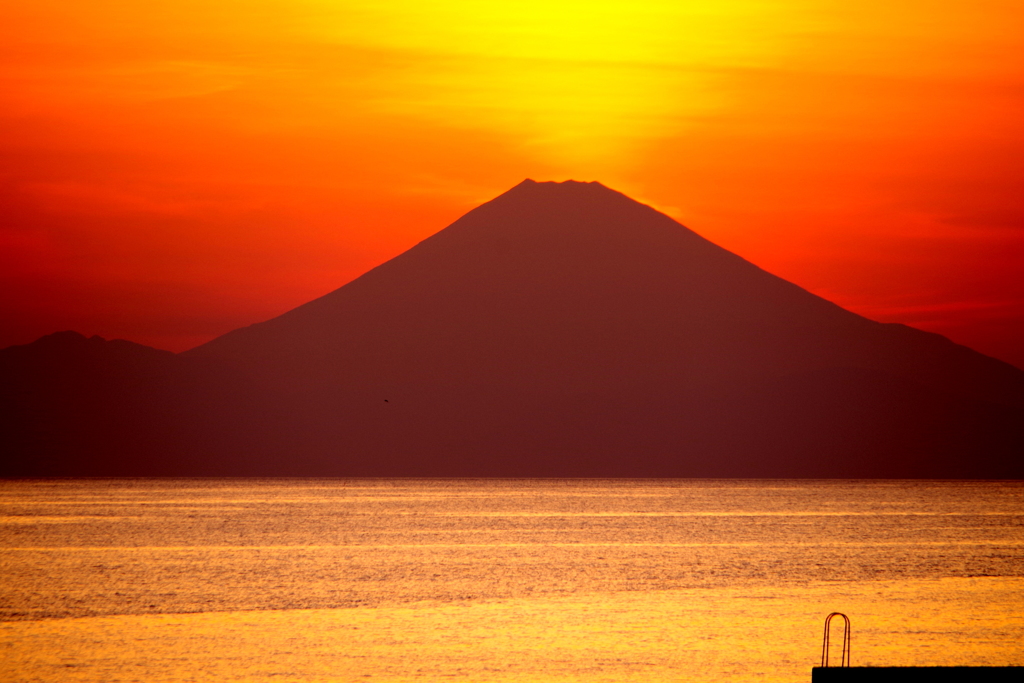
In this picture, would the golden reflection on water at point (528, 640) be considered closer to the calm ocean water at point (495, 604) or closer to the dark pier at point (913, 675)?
the calm ocean water at point (495, 604)

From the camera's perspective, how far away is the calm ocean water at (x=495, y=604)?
1634 centimetres

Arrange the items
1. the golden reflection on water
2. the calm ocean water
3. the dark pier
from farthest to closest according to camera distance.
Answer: the calm ocean water < the golden reflection on water < the dark pier

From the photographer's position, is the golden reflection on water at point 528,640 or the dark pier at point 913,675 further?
the golden reflection on water at point 528,640

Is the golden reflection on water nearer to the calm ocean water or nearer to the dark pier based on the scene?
the calm ocean water

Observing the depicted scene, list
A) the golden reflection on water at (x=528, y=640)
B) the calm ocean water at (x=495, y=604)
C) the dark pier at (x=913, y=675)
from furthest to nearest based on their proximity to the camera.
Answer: the calm ocean water at (x=495, y=604) < the golden reflection on water at (x=528, y=640) < the dark pier at (x=913, y=675)

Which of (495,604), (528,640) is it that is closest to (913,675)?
(528,640)

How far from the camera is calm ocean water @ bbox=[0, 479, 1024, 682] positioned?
1634 centimetres

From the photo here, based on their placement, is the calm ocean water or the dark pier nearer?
the dark pier

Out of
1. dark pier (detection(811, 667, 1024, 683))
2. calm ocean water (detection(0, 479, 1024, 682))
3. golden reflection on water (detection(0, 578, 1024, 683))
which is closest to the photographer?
dark pier (detection(811, 667, 1024, 683))

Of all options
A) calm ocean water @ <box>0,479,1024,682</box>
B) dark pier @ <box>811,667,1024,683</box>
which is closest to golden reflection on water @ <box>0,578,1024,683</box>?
calm ocean water @ <box>0,479,1024,682</box>

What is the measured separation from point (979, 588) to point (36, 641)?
57.5 ft

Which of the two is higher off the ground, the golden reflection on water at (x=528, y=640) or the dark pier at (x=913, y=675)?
the dark pier at (x=913, y=675)

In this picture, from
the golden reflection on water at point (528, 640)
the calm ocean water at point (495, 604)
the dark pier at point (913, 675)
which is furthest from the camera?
the calm ocean water at point (495, 604)

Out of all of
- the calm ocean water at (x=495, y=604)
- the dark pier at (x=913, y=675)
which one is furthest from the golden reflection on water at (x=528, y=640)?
the dark pier at (x=913, y=675)
